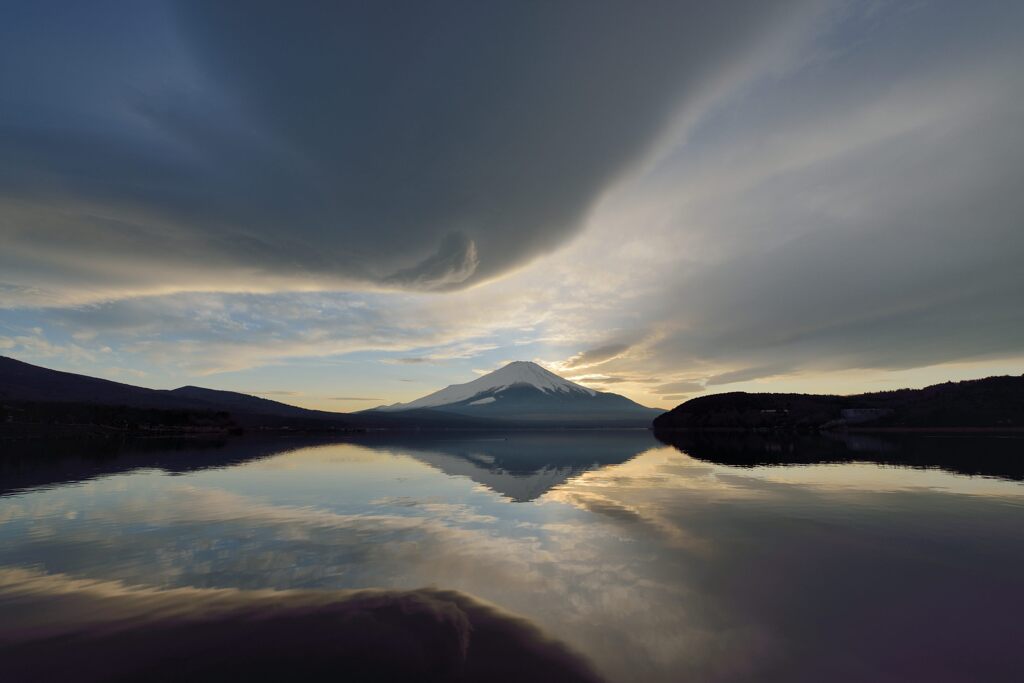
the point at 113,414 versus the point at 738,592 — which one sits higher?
the point at 113,414

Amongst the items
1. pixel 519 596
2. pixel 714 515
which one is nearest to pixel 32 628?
pixel 519 596

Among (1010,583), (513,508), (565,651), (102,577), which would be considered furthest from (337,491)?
(1010,583)

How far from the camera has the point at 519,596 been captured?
14961 millimetres

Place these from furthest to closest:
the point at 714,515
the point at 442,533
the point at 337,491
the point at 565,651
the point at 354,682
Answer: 1. the point at 337,491
2. the point at 714,515
3. the point at 442,533
4. the point at 565,651
5. the point at 354,682

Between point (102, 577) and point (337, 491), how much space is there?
23.7 meters

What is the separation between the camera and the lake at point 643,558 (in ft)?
37.8

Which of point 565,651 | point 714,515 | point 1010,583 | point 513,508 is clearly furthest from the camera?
point 513,508

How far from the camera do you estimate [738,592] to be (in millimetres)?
15344

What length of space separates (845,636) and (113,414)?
247232 mm

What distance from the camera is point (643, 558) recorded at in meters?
19.2

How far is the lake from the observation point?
1152cm

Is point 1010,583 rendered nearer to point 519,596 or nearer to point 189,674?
point 519,596

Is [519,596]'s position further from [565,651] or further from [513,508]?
[513,508]

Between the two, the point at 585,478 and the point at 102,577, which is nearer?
the point at 102,577
